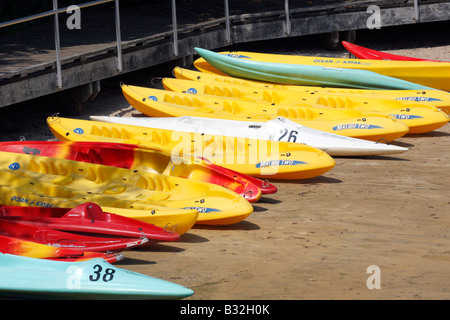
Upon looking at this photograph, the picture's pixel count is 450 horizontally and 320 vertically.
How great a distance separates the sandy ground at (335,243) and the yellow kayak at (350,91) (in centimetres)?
134

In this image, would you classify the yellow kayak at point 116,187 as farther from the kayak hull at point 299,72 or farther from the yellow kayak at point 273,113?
the kayak hull at point 299,72

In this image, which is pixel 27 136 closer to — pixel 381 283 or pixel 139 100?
pixel 139 100

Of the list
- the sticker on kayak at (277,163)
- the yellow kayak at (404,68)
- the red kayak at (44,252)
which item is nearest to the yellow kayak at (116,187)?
the red kayak at (44,252)

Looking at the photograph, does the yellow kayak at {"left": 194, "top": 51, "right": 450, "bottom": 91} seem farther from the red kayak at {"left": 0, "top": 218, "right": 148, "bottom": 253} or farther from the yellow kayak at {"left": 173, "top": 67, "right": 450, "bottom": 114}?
the red kayak at {"left": 0, "top": 218, "right": 148, "bottom": 253}

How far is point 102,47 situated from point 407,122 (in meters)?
4.40

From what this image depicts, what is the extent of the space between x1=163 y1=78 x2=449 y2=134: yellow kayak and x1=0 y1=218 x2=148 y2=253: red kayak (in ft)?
16.0

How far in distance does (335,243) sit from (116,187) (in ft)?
7.44

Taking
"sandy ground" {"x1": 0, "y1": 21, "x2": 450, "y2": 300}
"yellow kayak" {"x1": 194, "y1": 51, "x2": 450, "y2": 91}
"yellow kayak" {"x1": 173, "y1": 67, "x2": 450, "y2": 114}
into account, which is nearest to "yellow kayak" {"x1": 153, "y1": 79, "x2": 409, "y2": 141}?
"sandy ground" {"x1": 0, "y1": 21, "x2": 450, "y2": 300}

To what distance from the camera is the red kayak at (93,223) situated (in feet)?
20.1

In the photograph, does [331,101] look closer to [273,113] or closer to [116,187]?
[273,113]

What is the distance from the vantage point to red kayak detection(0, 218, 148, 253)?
19.4ft

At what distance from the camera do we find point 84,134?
29.3 ft

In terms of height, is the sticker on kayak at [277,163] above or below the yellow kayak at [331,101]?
below

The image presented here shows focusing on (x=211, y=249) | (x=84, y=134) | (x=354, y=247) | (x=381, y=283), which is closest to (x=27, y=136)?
(x=84, y=134)
